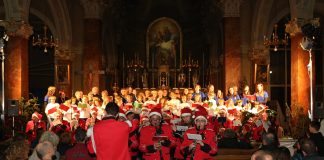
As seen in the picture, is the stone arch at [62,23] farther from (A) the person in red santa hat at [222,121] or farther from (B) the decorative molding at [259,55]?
(A) the person in red santa hat at [222,121]

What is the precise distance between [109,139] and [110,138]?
0.06ft

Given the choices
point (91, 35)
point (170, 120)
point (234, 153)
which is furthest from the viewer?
point (91, 35)

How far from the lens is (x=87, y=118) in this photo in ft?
51.6

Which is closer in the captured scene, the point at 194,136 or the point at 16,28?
the point at 194,136

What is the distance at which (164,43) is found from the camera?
3206 cm

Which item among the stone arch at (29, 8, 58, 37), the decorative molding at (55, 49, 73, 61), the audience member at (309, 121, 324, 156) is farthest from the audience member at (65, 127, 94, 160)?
the stone arch at (29, 8, 58, 37)

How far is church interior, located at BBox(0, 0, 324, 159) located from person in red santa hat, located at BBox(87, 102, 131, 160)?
7751mm

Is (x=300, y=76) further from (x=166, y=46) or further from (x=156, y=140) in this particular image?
(x=166, y=46)

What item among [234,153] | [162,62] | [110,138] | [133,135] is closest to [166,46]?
[162,62]

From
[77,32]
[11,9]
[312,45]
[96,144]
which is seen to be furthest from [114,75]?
[96,144]

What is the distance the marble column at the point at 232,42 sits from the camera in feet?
73.2

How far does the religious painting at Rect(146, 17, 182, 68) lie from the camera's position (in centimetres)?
3166

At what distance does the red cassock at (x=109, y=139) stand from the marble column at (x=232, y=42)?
1589 centimetres

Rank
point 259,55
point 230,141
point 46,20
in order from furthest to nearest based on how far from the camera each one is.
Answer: point 46,20, point 259,55, point 230,141
